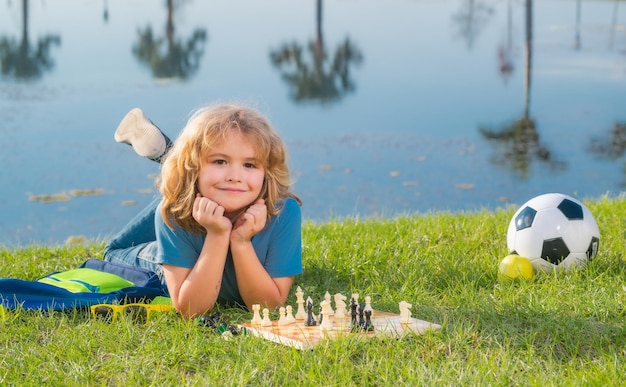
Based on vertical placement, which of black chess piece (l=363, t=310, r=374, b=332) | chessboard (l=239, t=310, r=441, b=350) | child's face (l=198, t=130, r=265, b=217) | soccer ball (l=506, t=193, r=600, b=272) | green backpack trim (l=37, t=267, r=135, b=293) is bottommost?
green backpack trim (l=37, t=267, r=135, b=293)

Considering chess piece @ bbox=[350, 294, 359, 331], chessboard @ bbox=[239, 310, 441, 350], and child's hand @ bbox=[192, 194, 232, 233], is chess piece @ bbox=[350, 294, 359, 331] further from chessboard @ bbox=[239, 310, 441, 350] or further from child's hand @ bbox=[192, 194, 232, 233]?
child's hand @ bbox=[192, 194, 232, 233]

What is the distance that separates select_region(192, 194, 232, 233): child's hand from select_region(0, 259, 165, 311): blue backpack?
556 mm

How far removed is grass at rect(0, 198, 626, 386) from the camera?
253cm

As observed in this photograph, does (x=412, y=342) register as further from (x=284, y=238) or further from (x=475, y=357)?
(x=284, y=238)

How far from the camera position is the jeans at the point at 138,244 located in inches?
152

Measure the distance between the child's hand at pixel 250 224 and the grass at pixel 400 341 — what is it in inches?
13.9

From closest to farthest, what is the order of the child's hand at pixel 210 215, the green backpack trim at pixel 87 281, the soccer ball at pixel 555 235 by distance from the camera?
1. the child's hand at pixel 210 215
2. the green backpack trim at pixel 87 281
3. the soccer ball at pixel 555 235

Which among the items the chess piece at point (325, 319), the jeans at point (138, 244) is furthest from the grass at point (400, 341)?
the jeans at point (138, 244)

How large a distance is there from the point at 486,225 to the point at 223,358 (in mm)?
2385

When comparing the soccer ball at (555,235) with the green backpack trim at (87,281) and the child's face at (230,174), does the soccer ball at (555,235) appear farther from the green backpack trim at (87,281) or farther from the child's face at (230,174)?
the green backpack trim at (87,281)

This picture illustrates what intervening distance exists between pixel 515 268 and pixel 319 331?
1.22 meters

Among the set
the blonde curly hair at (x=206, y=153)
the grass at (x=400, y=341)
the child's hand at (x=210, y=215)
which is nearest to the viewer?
the grass at (x=400, y=341)

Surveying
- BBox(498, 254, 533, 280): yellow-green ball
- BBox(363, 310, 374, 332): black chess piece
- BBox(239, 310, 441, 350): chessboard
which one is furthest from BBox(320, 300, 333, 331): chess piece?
BBox(498, 254, 533, 280): yellow-green ball

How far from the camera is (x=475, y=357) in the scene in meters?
2.63
